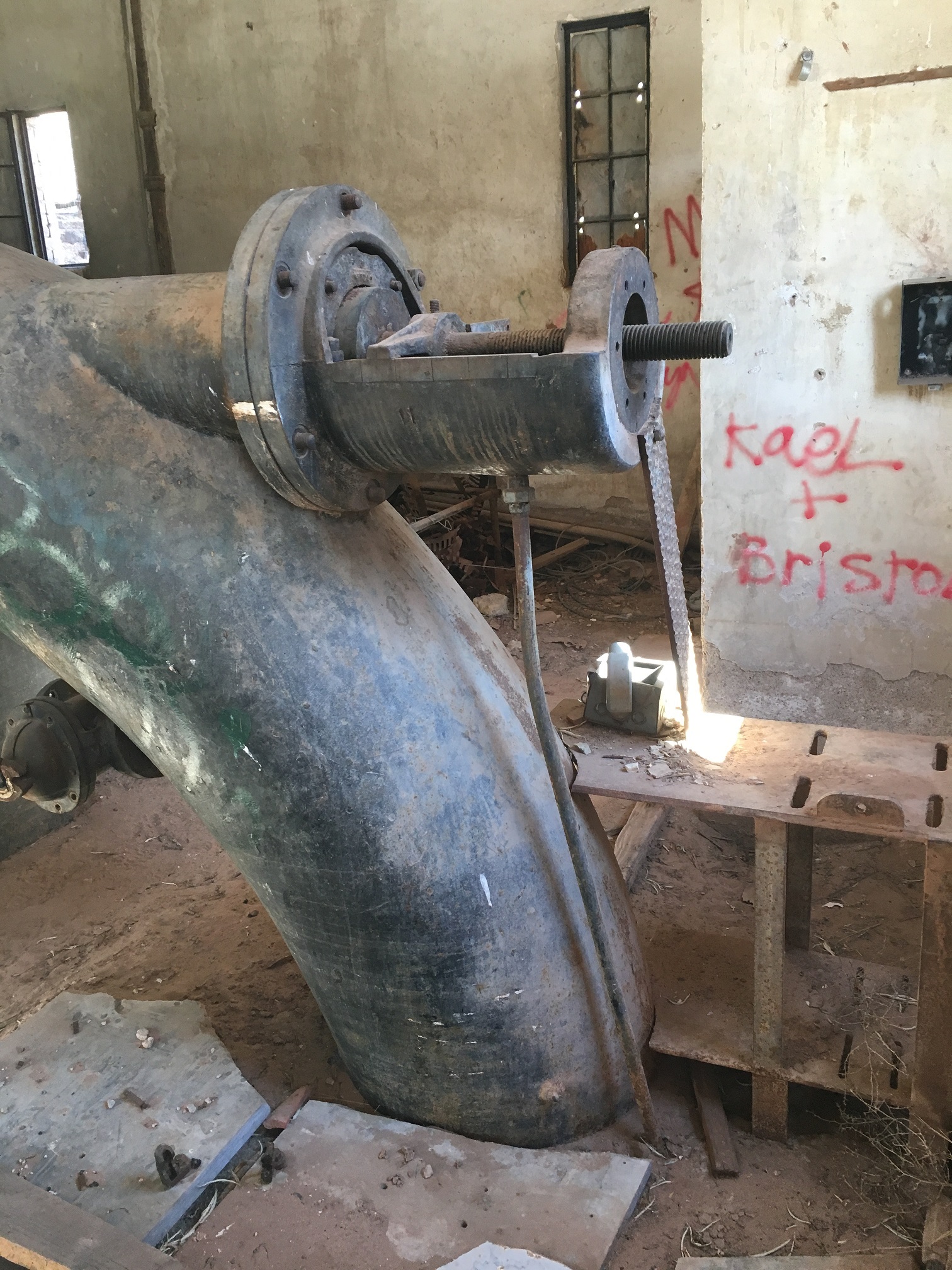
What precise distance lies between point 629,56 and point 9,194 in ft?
17.7

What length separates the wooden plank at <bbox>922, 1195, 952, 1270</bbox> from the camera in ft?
6.41

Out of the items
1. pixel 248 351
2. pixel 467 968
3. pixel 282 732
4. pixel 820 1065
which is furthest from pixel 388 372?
pixel 820 1065

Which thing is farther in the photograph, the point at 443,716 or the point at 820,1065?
the point at 820,1065

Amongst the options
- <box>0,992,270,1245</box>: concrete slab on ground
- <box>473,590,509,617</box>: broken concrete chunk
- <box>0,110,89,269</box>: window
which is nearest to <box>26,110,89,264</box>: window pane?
<box>0,110,89,269</box>: window

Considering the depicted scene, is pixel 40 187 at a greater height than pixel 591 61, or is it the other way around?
pixel 591 61

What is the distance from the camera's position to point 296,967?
9.77ft

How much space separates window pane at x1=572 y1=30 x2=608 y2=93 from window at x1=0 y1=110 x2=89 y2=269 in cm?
443

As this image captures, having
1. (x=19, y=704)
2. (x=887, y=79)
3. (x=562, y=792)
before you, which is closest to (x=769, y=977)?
(x=562, y=792)

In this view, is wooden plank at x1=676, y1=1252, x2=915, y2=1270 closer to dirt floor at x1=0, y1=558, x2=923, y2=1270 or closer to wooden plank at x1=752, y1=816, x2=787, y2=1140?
dirt floor at x1=0, y1=558, x2=923, y2=1270

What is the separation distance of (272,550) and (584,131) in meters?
5.91

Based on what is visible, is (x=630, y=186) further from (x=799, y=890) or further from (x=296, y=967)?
(x=296, y=967)

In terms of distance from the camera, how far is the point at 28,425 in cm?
176

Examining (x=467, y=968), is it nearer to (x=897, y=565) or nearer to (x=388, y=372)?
(x=388, y=372)

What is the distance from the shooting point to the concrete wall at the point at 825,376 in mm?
3398
